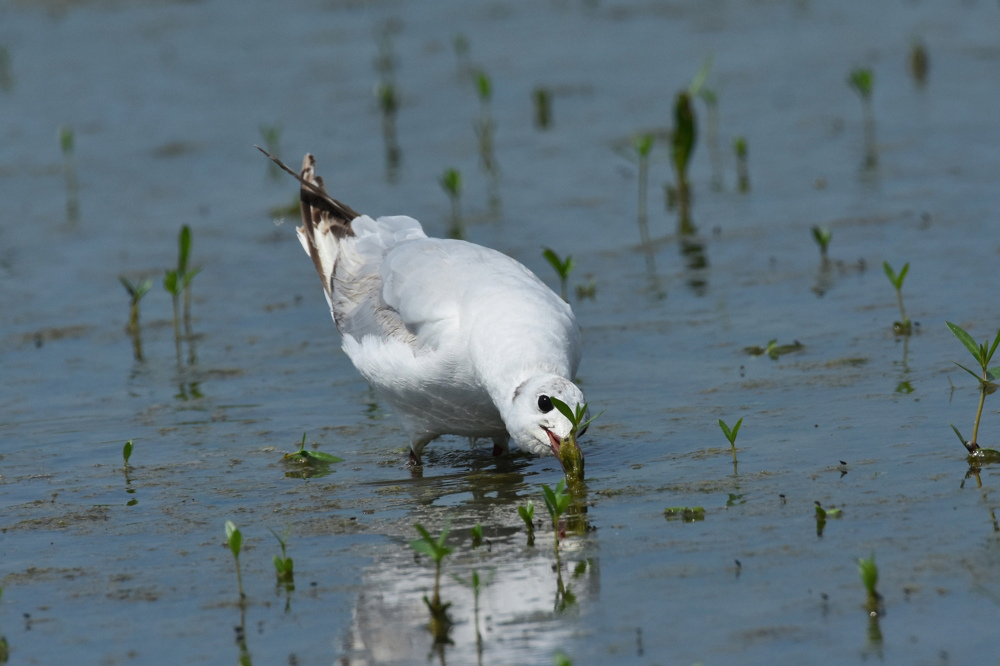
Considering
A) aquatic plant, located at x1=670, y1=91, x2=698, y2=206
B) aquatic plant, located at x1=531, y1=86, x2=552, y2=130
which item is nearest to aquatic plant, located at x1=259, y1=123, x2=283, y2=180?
aquatic plant, located at x1=531, y1=86, x2=552, y2=130

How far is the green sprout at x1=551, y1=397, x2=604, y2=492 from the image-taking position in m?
5.17

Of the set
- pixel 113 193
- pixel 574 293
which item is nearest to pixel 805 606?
pixel 574 293

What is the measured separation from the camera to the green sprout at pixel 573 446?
517 centimetres

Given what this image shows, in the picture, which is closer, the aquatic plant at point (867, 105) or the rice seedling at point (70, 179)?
the aquatic plant at point (867, 105)

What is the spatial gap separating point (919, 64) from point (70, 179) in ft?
26.1

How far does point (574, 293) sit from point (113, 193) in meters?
5.16

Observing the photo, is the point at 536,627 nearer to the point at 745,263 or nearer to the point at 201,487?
the point at 201,487

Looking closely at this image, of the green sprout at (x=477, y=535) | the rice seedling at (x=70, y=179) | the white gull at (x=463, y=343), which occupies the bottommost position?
the green sprout at (x=477, y=535)

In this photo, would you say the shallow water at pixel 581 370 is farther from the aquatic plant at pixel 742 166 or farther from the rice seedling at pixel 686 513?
the aquatic plant at pixel 742 166

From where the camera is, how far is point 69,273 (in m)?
10.1

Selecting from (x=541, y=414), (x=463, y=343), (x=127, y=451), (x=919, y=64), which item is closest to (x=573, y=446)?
(x=541, y=414)

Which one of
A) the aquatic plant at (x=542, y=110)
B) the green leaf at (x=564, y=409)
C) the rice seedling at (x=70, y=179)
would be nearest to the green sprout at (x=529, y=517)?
the green leaf at (x=564, y=409)

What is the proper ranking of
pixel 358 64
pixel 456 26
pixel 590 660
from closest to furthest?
pixel 590 660 → pixel 358 64 → pixel 456 26

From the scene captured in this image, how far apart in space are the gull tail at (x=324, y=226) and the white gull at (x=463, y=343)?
1.65 ft
